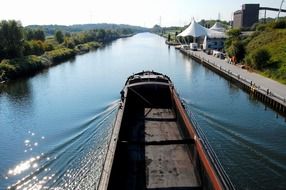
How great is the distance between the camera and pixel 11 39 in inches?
2281

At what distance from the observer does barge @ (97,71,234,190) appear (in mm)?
12133

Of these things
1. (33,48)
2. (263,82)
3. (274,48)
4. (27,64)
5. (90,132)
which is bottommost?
(90,132)

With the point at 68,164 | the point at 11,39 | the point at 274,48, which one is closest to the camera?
the point at 68,164

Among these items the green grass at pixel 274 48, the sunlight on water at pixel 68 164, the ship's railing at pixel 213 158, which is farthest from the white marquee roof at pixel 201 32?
the sunlight on water at pixel 68 164

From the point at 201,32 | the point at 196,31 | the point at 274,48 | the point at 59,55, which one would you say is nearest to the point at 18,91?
the point at 59,55

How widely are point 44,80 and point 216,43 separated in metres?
47.5

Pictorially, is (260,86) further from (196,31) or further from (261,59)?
(196,31)

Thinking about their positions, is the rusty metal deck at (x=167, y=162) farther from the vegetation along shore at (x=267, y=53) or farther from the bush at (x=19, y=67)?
the bush at (x=19, y=67)

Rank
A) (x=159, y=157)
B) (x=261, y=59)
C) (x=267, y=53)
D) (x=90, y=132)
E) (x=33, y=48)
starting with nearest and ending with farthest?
(x=159, y=157)
(x=90, y=132)
(x=261, y=59)
(x=267, y=53)
(x=33, y=48)

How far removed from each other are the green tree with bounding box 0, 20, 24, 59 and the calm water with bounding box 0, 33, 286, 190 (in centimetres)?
1769

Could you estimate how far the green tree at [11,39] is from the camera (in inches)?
2196

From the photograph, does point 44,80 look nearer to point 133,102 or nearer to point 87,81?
point 87,81

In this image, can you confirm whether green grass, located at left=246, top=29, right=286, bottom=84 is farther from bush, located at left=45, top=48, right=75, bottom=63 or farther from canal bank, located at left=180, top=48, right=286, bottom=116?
bush, located at left=45, top=48, right=75, bottom=63

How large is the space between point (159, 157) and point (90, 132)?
8.06 metres
